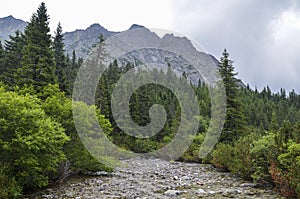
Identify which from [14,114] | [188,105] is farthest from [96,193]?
[188,105]

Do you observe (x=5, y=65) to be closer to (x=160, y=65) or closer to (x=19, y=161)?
(x=19, y=161)

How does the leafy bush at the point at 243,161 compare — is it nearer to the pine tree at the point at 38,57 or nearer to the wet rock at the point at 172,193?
the wet rock at the point at 172,193

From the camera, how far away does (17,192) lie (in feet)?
36.9

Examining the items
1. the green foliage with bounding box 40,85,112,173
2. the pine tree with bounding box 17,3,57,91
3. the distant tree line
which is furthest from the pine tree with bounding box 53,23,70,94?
the green foliage with bounding box 40,85,112,173

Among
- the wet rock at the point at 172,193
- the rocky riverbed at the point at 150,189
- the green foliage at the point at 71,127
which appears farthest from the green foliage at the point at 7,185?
the wet rock at the point at 172,193

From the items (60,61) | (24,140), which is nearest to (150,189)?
(24,140)

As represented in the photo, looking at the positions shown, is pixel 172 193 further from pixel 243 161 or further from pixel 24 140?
pixel 24 140

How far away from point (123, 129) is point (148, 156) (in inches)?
211

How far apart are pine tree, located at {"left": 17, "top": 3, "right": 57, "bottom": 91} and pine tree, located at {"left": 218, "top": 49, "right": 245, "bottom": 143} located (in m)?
16.1

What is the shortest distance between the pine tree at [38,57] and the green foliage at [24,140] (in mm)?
11393

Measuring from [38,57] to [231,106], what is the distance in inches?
720

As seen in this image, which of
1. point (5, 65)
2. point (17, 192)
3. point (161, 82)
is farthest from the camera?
point (161, 82)

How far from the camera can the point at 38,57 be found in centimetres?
2580

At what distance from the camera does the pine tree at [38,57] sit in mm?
24328
